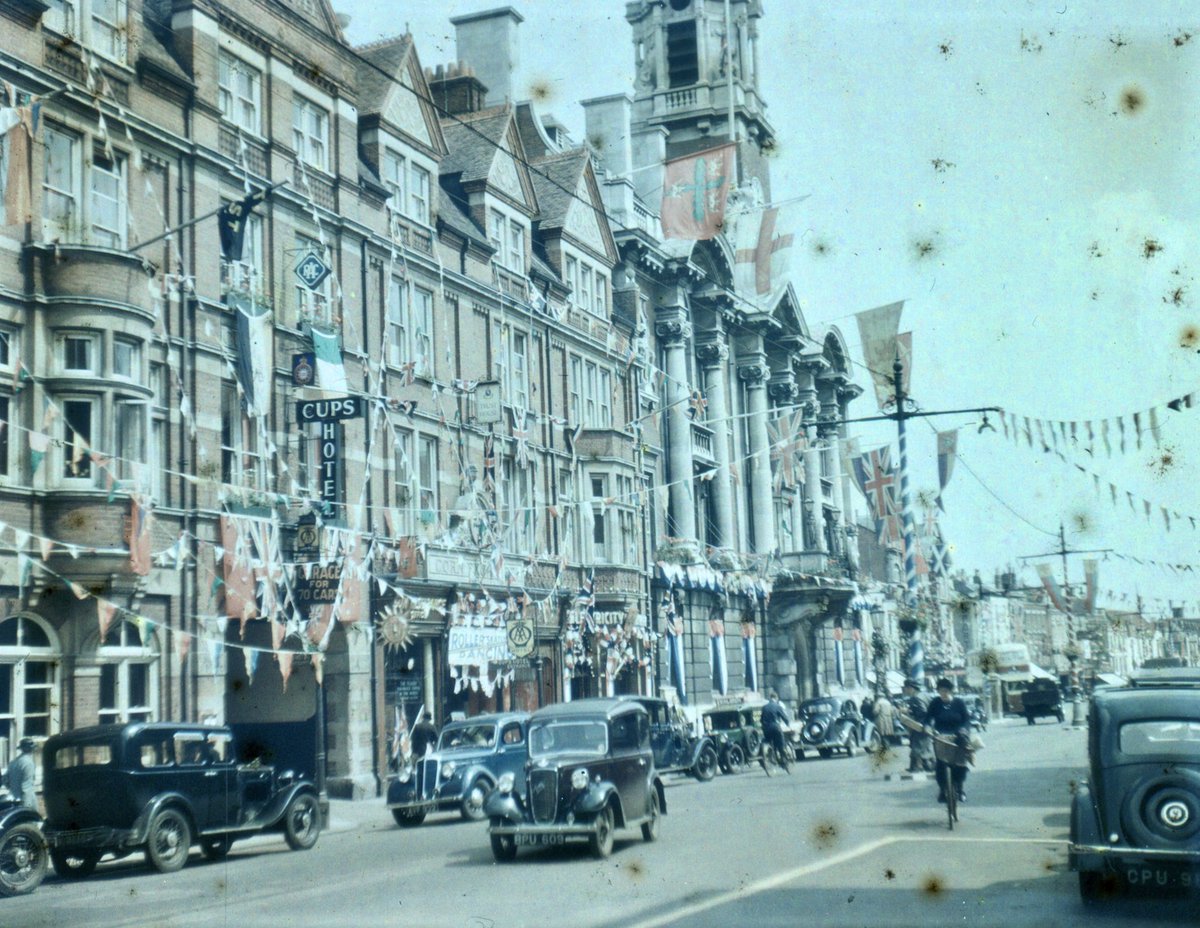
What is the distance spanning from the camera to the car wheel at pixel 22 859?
16.1 m

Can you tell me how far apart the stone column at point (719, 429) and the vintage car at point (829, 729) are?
12.1 m

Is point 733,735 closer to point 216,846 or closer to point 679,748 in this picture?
point 679,748

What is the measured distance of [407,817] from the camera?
2409 centimetres

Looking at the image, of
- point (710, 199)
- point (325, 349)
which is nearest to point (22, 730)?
point (325, 349)

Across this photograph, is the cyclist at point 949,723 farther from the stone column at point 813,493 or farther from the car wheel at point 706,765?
the stone column at point 813,493

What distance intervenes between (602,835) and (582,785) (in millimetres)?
657

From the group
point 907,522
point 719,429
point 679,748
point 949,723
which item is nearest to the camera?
point 949,723

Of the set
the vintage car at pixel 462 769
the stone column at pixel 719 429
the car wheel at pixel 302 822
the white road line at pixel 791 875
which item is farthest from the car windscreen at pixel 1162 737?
the stone column at pixel 719 429

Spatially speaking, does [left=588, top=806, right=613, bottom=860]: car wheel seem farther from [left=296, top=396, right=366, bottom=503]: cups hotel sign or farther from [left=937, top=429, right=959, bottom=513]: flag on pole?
[left=937, top=429, right=959, bottom=513]: flag on pole

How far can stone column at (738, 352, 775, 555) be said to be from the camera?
5697 centimetres

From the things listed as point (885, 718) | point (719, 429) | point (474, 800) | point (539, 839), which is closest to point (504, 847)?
point (539, 839)

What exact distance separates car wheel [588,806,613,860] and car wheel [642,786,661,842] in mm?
1235

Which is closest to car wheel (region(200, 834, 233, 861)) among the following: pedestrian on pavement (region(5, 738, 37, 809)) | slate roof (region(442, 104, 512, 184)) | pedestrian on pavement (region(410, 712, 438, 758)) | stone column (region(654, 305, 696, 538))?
pedestrian on pavement (region(5, 738, 37, 809))

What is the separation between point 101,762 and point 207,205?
1235 centimetres
